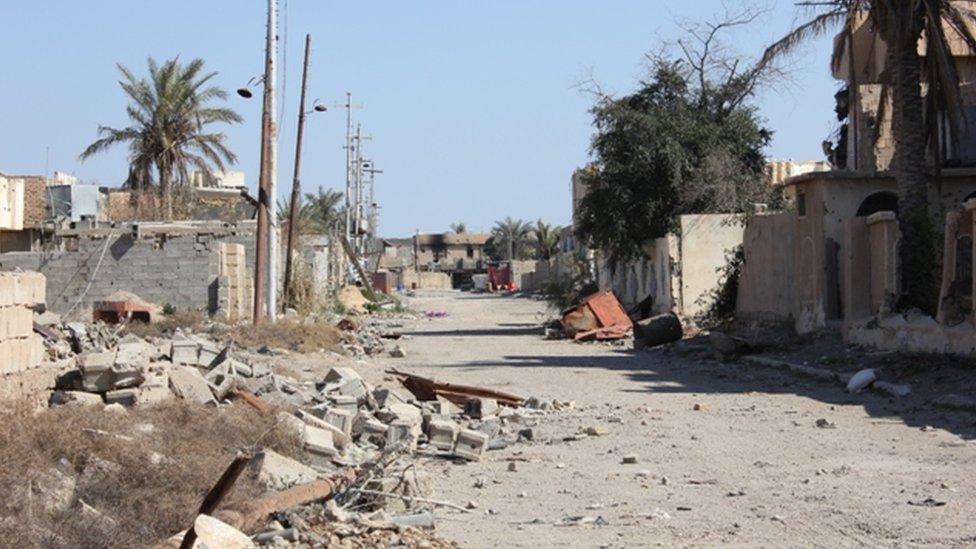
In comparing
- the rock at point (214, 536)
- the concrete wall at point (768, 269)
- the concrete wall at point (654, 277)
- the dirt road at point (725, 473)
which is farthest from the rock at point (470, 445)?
the concrete wall at point (654, 277)

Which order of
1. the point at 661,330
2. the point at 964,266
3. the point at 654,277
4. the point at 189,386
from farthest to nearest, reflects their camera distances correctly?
1. the point at 654,277
2. the point at 661,330
3. the point at 964,266
4. the point at 189,386

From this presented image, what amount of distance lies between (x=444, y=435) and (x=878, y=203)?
16490 millimetres

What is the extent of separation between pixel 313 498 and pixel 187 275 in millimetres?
26468

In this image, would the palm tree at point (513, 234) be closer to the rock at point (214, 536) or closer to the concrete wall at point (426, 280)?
the concrete wall at point (426, 280)

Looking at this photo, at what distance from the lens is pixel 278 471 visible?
10219 millimetres

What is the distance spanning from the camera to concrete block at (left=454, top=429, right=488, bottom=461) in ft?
43.2

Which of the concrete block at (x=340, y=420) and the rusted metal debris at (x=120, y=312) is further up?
the rusted metal debris at (x=120, y=312)

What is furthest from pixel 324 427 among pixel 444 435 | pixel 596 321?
pixel 596 321

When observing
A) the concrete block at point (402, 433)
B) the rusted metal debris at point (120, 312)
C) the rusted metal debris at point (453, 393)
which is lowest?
the concrete block at point (402, 433)

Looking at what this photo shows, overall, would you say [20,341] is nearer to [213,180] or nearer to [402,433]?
[402,433]

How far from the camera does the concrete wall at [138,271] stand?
35.2 metres

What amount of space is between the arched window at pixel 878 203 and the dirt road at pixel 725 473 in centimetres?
701

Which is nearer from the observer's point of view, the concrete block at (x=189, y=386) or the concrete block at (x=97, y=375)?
the concrete block at (x=97, y=375)

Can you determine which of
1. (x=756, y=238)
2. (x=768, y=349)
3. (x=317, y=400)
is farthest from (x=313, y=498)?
(x=756, y=238)
